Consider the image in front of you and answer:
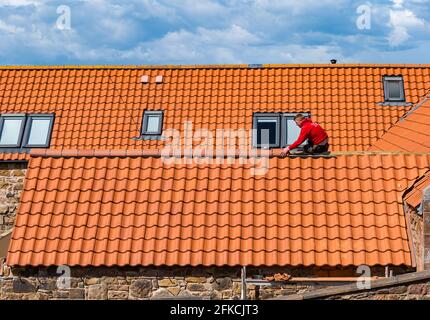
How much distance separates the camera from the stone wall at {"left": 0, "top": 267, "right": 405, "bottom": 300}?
9.25 metres

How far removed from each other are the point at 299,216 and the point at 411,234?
1821 mm

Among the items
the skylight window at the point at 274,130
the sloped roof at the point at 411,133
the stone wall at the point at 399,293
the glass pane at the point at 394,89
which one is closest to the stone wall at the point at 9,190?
the skylight window at the point at 274,130

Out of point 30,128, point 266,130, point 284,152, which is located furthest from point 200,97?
point 284,152

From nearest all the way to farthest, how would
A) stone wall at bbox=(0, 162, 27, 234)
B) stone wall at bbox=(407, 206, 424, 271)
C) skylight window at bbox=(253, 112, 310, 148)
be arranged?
1. stone wall at bbox=(407, 206, 424, 271)
2. stone wall at bbox=(0, 162, 27, 234)
3. skylight window at bbox=(253, 112, 310, 148)

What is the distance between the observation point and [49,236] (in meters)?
9.91

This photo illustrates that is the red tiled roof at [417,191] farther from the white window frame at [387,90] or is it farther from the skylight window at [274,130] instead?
the white window frame at [387,90]

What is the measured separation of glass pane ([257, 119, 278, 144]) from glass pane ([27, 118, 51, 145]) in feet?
20.2

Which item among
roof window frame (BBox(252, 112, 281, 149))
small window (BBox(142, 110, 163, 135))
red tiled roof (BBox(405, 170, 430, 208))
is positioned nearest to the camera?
red tiled roof (BBox(405, 170, 430, 208))

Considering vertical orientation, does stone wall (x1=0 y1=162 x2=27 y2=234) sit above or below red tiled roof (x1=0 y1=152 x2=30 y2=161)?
below

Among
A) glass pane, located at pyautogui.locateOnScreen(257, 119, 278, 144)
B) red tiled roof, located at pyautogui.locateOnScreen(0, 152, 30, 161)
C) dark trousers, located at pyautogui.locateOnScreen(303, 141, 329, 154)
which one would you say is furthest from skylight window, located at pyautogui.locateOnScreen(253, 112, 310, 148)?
red tiled roof, located at pyautogui.locateOnScreen(0, 152, 30, 161)

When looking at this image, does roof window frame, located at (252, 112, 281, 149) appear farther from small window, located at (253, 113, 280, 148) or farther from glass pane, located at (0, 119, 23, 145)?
glass pane, located at (0, 119, 23, 145)

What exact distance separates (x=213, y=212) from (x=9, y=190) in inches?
291

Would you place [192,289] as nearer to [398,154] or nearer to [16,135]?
[398,154]

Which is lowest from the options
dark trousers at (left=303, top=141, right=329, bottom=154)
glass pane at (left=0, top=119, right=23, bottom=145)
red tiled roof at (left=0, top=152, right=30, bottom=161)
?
dark trousers at (left=303, top=141, right=329, bottom=154)
